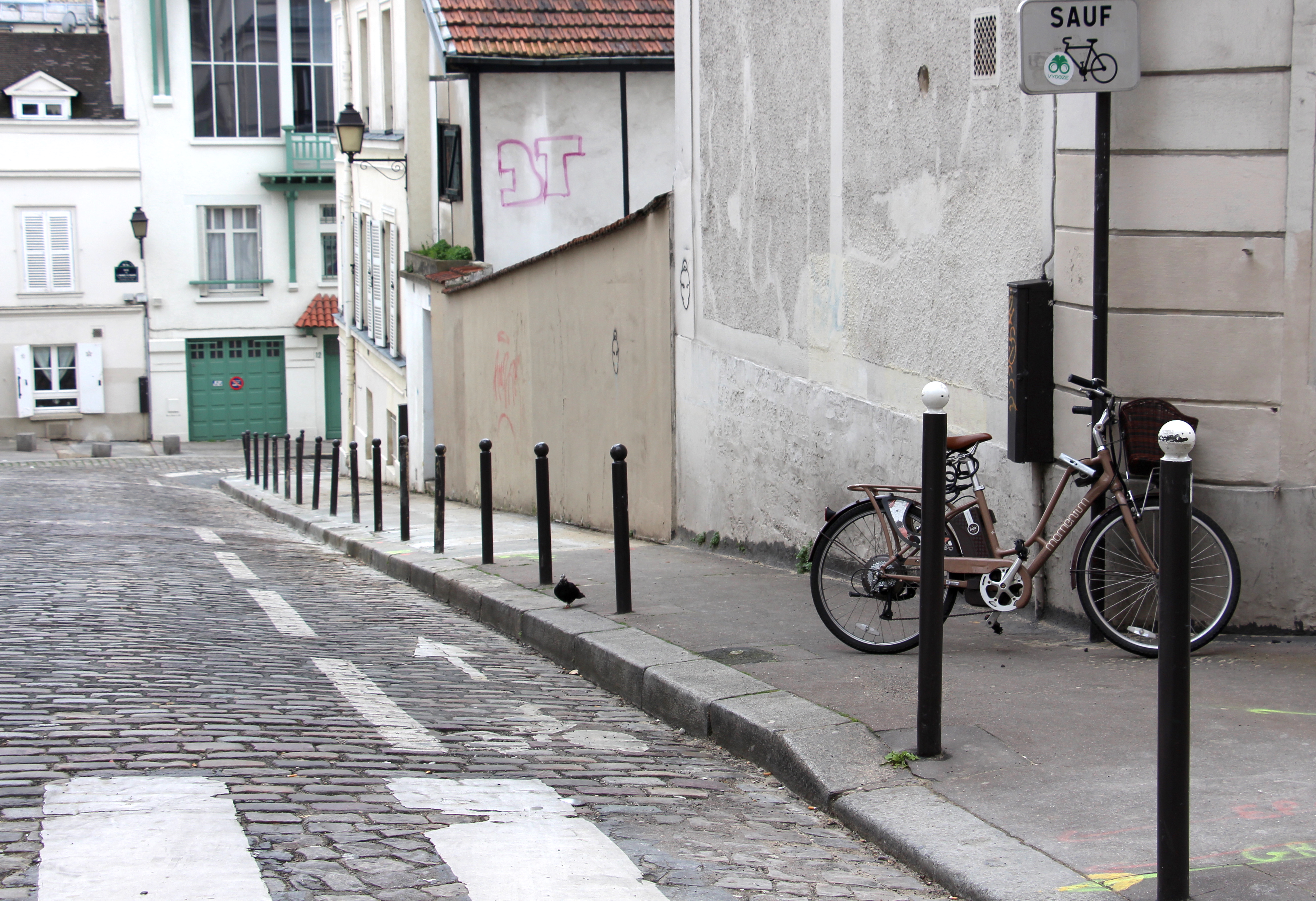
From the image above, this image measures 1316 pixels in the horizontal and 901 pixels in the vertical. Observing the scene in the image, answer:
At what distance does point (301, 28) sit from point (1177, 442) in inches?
1468

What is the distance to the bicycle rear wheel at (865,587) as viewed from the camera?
620 centimetres

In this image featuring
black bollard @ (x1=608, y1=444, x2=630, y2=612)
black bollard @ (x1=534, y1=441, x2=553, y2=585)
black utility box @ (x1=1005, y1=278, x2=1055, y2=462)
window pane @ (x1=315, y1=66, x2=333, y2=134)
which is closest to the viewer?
black utility box @ (x1=1005, y1=278, x2=1055, y2=462)

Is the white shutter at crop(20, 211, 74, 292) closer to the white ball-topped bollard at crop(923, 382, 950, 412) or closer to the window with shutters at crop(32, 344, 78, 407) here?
the window with shutters at crop(32, 344, 78, 407)

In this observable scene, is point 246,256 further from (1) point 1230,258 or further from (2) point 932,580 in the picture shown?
(2) point 932,580

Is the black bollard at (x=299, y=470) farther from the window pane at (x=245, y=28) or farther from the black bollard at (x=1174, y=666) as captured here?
the window pane at (x=245, y=28)

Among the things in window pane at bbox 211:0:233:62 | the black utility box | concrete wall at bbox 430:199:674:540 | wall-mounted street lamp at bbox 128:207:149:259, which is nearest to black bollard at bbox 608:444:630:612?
the black utility box

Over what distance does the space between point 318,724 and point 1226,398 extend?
382 cm

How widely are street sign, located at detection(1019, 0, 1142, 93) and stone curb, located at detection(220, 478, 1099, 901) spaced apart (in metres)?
2.62

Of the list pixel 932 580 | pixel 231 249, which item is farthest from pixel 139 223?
pixel 932 580

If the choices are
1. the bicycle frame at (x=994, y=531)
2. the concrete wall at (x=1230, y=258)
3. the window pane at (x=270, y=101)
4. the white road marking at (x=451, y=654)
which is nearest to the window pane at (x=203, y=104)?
the window pane at (x=270, y=101)

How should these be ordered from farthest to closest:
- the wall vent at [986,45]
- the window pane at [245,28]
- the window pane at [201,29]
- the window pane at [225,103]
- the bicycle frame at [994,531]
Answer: the window pane at [225,103] < the window pane at [245,28] < the window pane at [201,29] < the wall vent at [986,45] < the bicycle frame at [994,531]

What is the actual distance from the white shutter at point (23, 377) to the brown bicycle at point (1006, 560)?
33.2m

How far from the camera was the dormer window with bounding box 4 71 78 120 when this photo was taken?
119 feet

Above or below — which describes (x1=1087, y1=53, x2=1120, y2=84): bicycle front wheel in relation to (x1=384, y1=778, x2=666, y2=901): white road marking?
above
